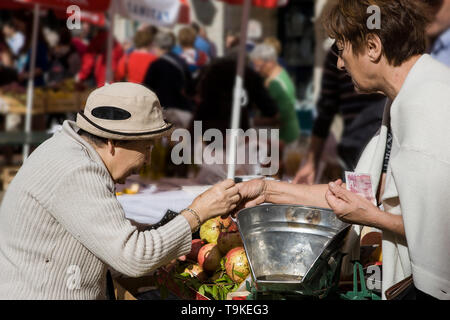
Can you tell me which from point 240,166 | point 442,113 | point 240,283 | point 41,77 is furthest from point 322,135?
point 41,77

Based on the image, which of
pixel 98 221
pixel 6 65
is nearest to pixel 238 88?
pixel 98 221

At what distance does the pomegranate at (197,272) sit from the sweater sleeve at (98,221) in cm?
62

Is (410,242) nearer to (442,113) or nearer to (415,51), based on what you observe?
(442,113)

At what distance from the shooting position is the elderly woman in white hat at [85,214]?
75.4 inches

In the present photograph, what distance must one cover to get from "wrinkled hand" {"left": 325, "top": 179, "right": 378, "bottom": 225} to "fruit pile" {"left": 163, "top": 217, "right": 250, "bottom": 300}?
531 millimetres

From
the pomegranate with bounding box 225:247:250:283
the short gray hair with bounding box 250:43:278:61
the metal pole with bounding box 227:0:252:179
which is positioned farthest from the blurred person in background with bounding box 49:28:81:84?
the pomegranate with bounding box 225:247:250:283

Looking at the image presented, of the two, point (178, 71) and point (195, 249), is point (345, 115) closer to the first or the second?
point (195, 249)

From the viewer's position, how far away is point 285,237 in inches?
86.8

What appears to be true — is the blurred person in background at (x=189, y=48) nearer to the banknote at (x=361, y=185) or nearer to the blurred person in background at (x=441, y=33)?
the blurred person in background at (x=441, y=33)

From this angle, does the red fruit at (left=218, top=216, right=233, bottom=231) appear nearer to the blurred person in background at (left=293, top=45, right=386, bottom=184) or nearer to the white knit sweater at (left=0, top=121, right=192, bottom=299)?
the white knit sweater at (left=0, top=121, right=192, bottom=299)

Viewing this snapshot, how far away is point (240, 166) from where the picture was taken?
4.51m

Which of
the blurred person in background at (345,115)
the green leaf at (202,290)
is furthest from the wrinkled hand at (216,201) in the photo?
the blurred person in background at (345,115)

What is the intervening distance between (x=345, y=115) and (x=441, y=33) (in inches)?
36.2

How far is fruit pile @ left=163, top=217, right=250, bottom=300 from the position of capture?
2384mm
